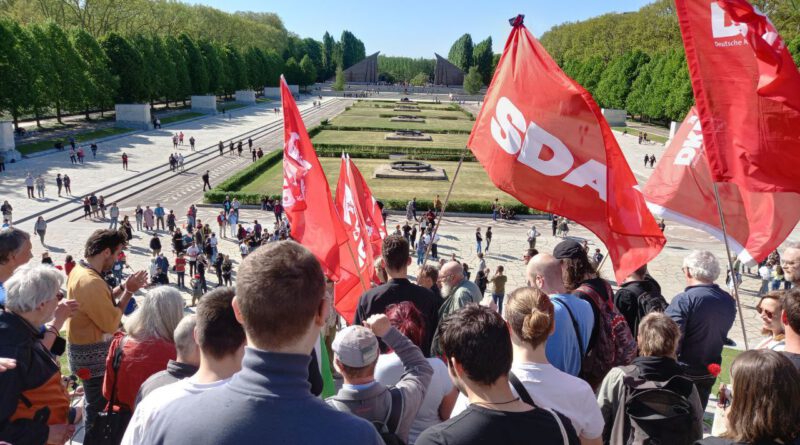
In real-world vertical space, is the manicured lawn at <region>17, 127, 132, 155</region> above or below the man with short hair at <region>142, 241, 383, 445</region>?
below

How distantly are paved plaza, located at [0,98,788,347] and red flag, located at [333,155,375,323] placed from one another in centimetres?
1068

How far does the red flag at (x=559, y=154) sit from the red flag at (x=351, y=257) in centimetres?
173

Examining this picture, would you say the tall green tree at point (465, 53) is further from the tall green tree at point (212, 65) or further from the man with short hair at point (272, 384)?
the man with short hair at point (272, 384)

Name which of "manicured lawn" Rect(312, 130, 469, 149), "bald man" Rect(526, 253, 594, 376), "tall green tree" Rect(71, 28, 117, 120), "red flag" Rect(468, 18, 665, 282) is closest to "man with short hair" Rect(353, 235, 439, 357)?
"bald man" Rect(526, 253, 594, 376)

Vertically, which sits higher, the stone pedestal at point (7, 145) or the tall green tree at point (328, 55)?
the tall green tree at point (328, 55)

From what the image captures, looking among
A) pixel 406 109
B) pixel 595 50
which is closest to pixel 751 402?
pixel 406 109

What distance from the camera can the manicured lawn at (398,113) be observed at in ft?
243

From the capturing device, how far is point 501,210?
2656 centimetres

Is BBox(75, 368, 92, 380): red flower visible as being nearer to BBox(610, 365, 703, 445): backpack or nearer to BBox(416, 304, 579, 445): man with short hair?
BBox(416, 304, 579, 445): man with short hair

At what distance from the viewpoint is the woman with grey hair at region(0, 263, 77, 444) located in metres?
3.28

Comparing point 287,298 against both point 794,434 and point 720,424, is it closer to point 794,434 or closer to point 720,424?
point 794,434

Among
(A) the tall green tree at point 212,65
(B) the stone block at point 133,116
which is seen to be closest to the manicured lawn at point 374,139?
(B) the stone block at point 133,116

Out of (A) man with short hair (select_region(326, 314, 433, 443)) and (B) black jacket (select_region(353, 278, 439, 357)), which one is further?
(B) black jacket (select_region(353, 278, 439, 357))

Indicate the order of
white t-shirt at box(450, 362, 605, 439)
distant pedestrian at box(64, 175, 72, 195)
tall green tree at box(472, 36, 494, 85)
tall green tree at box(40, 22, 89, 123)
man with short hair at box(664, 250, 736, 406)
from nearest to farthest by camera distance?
white t-shirt at box(450, 362, 605, 439), man with short hair at box(664, 250, 736, 406), distant pedestrian at box(64, 175, 72, 195), tall green tree at box(40, 22, 89, 123), tall green tree at box(472, 36, 494, 85)
